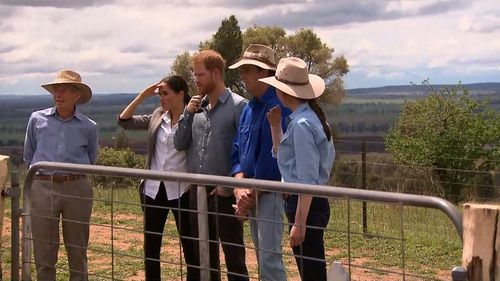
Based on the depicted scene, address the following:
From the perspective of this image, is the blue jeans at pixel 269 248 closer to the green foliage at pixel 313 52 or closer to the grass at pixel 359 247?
the grass at pixel 359 247

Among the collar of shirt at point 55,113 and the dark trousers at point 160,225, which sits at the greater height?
the collar of shirt at point 55,113

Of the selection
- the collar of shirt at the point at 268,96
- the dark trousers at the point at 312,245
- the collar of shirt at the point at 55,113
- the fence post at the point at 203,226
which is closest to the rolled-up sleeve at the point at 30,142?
the collar of shirt at the point at 55,113

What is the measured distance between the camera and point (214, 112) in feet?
17.7

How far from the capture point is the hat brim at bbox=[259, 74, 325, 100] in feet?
14.9

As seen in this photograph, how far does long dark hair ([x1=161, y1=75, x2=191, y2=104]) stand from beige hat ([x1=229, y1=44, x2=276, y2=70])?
688 millimetres

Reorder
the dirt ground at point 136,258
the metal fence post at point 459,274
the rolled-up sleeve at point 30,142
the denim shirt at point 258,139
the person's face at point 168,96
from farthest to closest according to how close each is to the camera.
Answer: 1. the dirt ground at point 136,258
2. the rolled-up sleeve at point 30,142
3. the person's face at point 168,96
4. the denim shirt at point 258,139
5. the metal fence post at point 459,274

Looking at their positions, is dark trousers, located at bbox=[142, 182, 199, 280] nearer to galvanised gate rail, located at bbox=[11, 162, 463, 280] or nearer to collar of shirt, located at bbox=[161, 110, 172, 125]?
collar of shirt, located at bbox=[161, 110, 172, 125]

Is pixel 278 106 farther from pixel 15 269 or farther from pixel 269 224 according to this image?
pixel 15 269

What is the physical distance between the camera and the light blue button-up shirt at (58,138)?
573 centimetres

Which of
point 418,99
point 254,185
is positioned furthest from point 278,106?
point 418,99

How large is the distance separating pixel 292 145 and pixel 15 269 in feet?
6.12

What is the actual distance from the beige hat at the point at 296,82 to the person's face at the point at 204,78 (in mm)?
688

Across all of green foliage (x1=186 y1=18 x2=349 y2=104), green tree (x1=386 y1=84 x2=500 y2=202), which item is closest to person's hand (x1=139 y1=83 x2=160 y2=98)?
green tree (x1=386 y1=84 x2=500 y2=202)

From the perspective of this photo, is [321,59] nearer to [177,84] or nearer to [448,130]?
[448,130]
